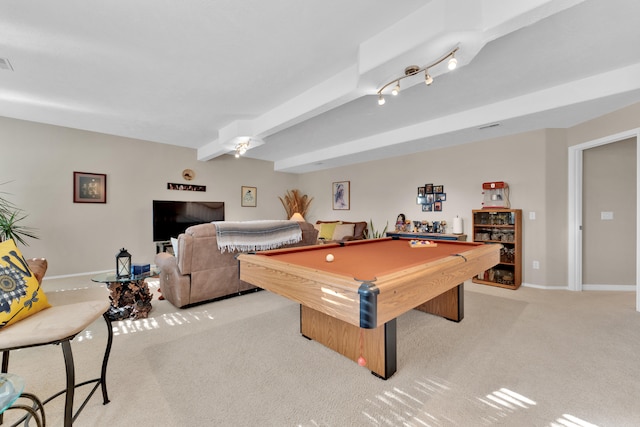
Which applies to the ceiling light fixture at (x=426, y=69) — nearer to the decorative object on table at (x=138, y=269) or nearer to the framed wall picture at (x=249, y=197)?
the decorative object on table at (x=138, y=269)

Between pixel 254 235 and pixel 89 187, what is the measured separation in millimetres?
3515

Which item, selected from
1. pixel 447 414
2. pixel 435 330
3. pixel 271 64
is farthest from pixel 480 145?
pixel 447 414

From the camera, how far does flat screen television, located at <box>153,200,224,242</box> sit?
512cm

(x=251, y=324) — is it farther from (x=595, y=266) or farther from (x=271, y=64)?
(x=595, y=266)

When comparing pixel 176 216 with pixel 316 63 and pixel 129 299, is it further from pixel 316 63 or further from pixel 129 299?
pixel 316 63

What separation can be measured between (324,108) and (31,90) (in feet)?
11.3

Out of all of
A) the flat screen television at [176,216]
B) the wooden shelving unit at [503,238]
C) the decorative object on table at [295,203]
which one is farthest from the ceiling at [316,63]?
the decorative object on table at [295,203]

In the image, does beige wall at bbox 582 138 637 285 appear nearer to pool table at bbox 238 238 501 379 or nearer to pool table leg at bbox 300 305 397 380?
pool table at bbox 238 238 501 379

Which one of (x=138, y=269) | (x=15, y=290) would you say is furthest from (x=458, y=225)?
(x=15, y=290)

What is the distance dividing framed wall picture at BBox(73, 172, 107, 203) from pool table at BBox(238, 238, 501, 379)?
425 cm

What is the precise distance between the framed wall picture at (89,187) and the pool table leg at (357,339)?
4.56 metres

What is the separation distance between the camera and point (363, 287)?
118 centimetres

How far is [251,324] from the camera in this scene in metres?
2.54

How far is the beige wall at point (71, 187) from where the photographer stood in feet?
13.3
